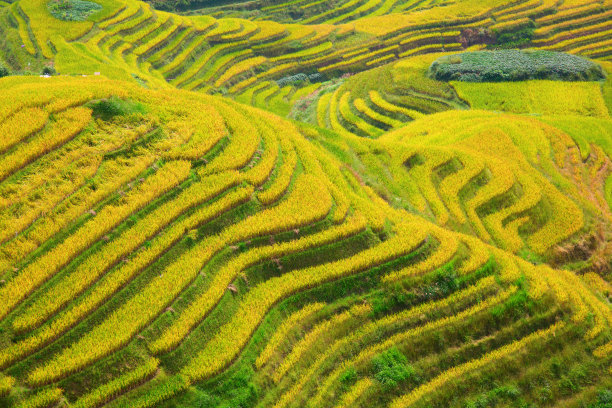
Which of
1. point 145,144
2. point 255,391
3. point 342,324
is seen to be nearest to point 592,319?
point 342,324

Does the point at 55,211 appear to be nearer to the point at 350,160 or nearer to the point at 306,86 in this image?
the point at 350,160

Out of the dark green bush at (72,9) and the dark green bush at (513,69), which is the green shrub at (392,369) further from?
the dark green bush at (72,9)

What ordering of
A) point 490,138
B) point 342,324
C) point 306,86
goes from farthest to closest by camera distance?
1. point 306,86
2. point 490,138
3. point 342,324

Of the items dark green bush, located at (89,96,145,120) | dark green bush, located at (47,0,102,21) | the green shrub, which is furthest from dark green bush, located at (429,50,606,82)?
dark green bush, located at (47,0,102,21)

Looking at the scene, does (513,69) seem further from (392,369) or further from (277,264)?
(392,369)

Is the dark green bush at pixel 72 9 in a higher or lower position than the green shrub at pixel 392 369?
higher

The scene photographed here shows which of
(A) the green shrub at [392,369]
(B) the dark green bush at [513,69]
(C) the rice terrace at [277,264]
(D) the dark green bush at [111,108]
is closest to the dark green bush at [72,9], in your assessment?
(C) the rice terrace at [277,264]

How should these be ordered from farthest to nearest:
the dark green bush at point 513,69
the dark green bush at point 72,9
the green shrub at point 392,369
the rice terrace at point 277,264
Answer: the dark green bush at point 72,9 < the dark green bush at point 513,69 < the green shrub at point 392,369 < the rice terrace at point 277,264

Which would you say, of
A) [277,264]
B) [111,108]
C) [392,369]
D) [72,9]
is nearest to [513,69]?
[277,264]
